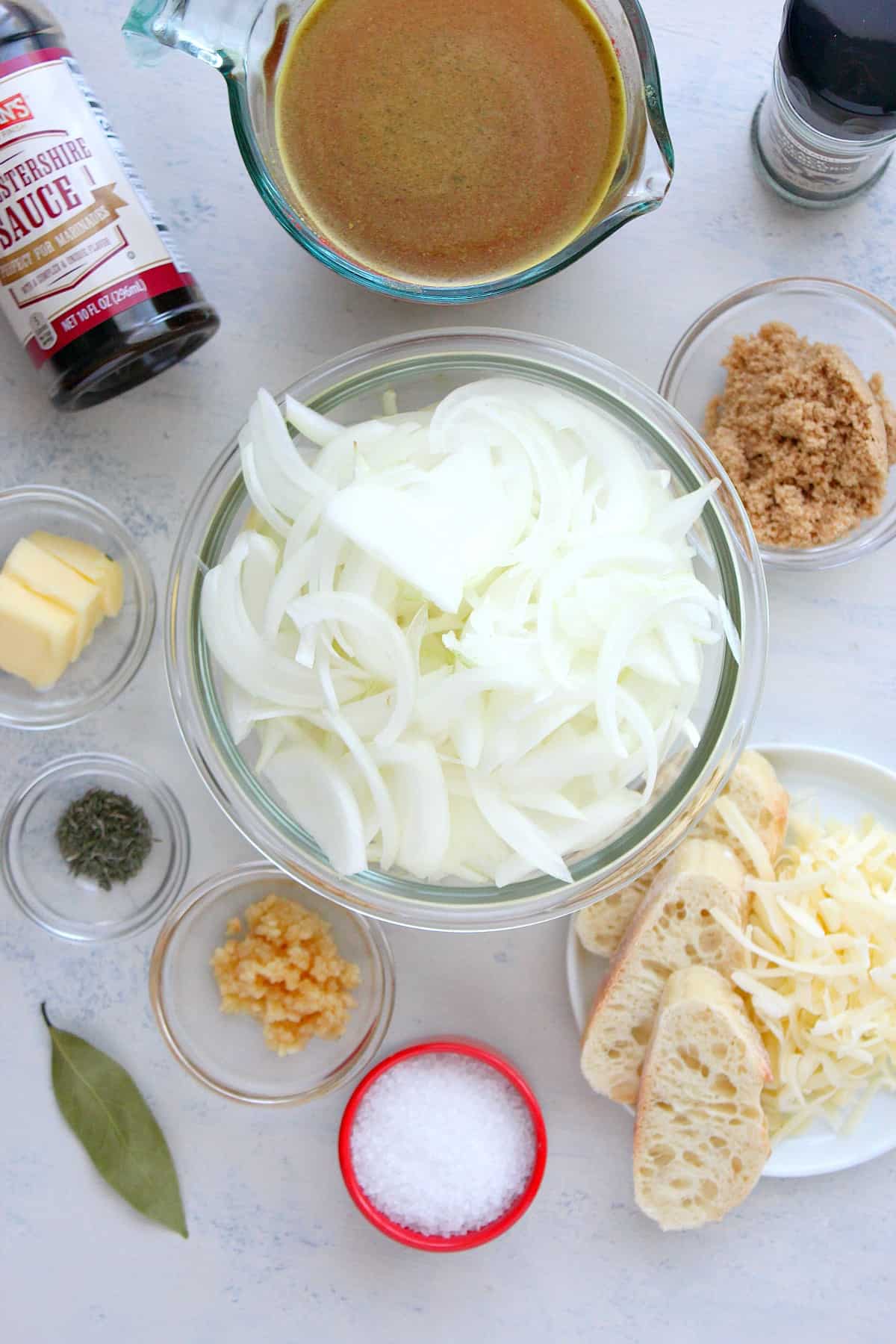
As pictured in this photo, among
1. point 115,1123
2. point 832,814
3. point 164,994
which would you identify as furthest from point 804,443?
point 115,1123

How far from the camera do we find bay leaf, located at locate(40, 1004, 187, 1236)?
1509 millimetres

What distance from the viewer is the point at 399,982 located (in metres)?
1.52

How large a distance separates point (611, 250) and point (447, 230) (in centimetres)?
33

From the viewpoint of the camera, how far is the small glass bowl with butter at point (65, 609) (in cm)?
138

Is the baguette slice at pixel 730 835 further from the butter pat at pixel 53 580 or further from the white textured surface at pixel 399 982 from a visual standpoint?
the butter pat at pixel 53 580

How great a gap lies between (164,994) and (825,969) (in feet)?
2.93

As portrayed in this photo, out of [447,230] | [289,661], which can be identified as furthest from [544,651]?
[447,230]

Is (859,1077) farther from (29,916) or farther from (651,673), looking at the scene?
(29,916)

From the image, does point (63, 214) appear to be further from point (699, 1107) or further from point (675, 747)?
point (699, 1107)

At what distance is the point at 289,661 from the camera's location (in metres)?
1.06

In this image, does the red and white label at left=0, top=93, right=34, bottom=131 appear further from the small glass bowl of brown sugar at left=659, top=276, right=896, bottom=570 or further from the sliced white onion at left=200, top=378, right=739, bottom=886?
the small glass bowl of brown sugar at left=659, top=276, right=896, bottom=570

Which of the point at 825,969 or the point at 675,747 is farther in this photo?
the point at 825,969

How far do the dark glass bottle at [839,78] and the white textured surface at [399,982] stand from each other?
0.19 meters

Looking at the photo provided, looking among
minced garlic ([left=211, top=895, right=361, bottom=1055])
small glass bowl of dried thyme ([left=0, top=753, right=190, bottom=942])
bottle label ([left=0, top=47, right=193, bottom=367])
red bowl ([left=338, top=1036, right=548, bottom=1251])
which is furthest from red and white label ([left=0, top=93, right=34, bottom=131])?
red bowl ([left=338, top=1036, right=548, bottom=1251])
